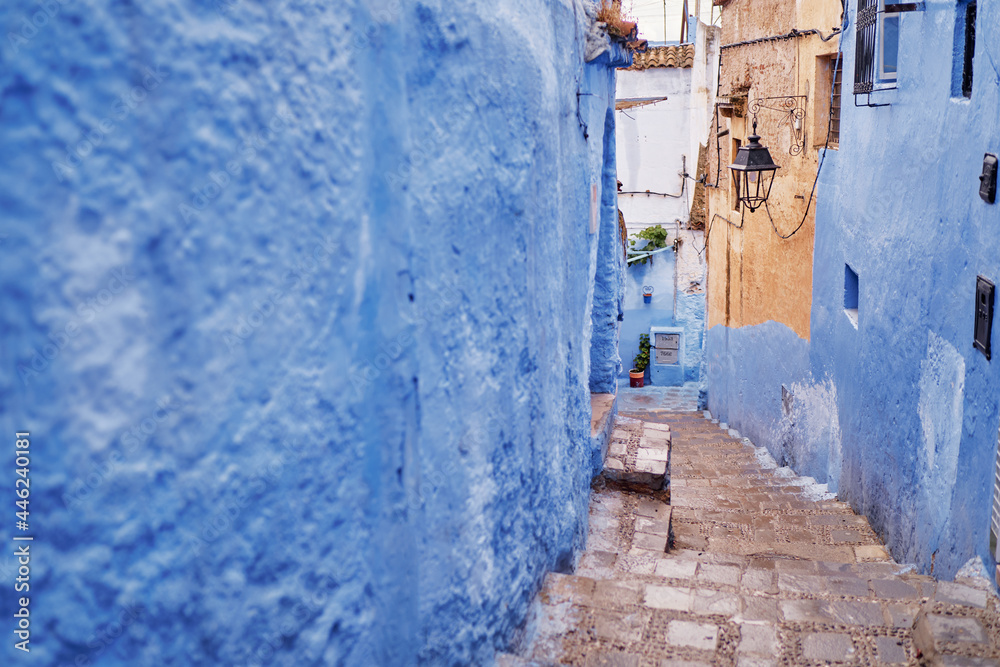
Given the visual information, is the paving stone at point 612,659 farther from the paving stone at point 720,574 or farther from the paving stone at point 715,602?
the paving stone at point 720,574

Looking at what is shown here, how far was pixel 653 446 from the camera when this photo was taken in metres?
6.89

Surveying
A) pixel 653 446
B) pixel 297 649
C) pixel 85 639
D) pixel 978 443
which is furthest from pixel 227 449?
pixel 653 446

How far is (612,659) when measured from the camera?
3812 mm

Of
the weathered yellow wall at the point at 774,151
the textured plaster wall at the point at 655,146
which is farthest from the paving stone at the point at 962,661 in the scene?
the textured plaster wall at the point at 655,146

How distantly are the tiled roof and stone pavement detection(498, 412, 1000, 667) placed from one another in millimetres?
13083

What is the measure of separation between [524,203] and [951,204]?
3012 mm

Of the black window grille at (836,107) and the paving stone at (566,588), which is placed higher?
the black window grille at (836,107)

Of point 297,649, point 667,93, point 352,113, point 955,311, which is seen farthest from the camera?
point 667,93

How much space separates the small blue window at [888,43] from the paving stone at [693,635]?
4.64m

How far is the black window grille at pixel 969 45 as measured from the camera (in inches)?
197

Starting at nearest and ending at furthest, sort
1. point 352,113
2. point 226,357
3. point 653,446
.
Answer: point 226,357 < point 352,113 < point 653,446

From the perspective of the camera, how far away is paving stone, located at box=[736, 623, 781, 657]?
4023 millimetres

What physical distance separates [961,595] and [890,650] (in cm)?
48

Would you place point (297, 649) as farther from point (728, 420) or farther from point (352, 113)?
point (728, 420)
